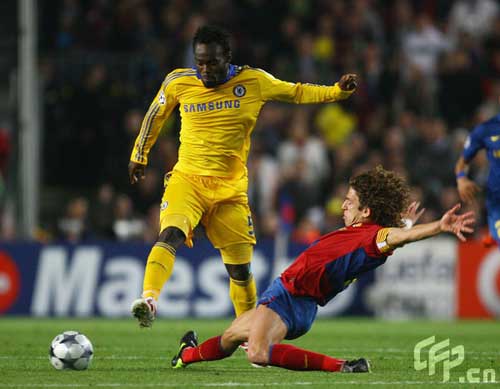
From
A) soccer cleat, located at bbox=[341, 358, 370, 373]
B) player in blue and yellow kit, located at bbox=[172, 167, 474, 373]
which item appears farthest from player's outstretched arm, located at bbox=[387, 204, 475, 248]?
soccer cleat, located at bbox=[341, 358, 370, 373]

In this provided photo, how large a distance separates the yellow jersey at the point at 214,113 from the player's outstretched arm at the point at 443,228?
2496 mm

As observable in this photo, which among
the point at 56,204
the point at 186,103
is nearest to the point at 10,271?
the point at 56,204

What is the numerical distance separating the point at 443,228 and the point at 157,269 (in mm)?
2693

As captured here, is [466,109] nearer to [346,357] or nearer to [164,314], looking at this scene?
[164,314]

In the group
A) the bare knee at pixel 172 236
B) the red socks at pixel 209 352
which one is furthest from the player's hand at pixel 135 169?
the red socks at pixel 209 352

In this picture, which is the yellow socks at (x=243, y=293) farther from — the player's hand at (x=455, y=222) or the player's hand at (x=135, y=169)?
the player's hand at (x=455, y=222)

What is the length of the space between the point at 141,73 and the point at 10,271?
4610 mm

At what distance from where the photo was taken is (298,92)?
9375 millimetres

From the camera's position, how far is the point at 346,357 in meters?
9.60

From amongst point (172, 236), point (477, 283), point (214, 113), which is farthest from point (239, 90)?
point (477, 283)

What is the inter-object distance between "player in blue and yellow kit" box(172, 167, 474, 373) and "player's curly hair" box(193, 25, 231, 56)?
1962 millimetres

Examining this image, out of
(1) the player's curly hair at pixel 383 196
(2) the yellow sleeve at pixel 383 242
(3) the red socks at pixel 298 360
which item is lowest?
(3) the red socks at pixel 298 360

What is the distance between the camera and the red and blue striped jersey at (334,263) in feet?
24.5

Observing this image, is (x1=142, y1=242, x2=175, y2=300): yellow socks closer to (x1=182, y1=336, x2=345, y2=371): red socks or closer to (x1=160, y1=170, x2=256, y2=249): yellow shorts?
(x1=160, y1=170, x2=256, y2=249): yellow shorts
